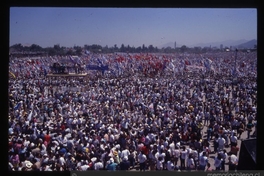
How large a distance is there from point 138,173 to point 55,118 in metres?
4.40

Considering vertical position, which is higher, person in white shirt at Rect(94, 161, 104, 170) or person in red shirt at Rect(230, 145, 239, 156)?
person in red shirt at Rect(230, 145, 239, 156)

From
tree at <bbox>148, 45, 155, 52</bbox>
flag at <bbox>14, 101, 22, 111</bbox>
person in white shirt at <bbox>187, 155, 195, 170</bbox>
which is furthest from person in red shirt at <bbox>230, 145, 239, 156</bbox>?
flag at <bbox>14, 101, 22, 111</bbox>

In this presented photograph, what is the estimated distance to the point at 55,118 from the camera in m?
8.94

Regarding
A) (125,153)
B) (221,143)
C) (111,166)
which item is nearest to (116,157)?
(125,153)

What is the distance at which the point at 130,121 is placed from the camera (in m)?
8.98

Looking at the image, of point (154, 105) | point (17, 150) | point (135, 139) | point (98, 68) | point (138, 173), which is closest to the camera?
point (138, 173)

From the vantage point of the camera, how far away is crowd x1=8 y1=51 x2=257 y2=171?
6.91 metres

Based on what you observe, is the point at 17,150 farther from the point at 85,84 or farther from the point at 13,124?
the point at 85,84

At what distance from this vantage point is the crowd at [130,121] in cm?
691

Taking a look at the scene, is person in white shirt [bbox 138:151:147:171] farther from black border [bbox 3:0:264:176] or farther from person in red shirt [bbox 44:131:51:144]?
person in red shirt [bbox 44:131:51:144]

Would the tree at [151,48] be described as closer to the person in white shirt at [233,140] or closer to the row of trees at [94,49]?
the row of trees at [94,49]

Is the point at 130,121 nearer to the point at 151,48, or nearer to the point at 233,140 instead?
the point at 151,48
